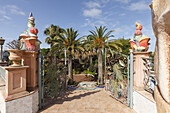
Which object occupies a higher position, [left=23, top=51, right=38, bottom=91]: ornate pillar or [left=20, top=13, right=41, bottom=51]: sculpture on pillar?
[left=20, top=13, right=41, bottom=51]: sculpture on pillar

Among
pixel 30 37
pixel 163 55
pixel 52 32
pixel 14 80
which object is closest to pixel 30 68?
pixel 14 80

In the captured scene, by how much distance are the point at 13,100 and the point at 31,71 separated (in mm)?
1351

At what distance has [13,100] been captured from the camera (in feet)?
11.7

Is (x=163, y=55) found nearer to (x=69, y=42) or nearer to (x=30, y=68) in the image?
(x=30, y=68)

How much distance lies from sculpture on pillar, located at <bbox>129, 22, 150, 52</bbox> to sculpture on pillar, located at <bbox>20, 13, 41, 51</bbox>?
5.24 meters

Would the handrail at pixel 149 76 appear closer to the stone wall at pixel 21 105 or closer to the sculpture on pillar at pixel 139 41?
the sculpture on pillar at pixel 139 41

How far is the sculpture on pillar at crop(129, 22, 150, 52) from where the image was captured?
454cm

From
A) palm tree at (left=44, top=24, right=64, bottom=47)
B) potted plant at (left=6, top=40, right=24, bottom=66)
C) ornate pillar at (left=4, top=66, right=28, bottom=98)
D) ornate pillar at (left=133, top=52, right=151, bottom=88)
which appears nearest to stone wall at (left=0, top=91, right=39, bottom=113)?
ornate pillar at (left=4, top=66, right=28, bottom=98)

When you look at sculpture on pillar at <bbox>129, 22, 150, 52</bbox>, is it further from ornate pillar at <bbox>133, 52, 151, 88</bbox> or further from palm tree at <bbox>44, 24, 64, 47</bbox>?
palm tree at <bbox>44, 24, 64, 47</bbox>

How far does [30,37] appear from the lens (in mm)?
4492

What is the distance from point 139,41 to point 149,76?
1813mm

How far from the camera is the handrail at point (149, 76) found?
4.02 metres

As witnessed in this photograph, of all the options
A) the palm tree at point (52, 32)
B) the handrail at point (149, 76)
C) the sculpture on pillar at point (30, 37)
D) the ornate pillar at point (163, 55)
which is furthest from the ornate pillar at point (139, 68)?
the palm tree at point (52, 32)

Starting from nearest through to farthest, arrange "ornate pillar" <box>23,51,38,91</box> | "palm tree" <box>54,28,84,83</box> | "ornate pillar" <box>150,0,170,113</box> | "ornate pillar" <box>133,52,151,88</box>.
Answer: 1. "ornate pillar" <box>150,0,170,113</box>
2. "ornate pillar" <box>23,51,38,91</box>
3. "ornate pillar" <box>133,52,151,88</box>
4. "palm tree" <box>54,28,84,83</box>
